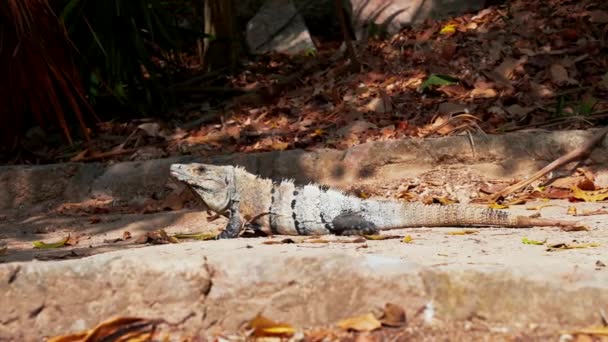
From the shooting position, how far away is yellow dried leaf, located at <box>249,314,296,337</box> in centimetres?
329

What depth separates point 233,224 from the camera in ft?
17.6

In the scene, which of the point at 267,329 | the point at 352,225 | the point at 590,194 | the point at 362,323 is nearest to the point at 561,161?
the point at 590,194

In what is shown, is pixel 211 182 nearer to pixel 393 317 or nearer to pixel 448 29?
pixel 393 317

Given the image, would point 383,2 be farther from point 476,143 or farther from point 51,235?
point 51,235

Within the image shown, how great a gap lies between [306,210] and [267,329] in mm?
2042

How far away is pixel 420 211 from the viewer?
17.2 ft

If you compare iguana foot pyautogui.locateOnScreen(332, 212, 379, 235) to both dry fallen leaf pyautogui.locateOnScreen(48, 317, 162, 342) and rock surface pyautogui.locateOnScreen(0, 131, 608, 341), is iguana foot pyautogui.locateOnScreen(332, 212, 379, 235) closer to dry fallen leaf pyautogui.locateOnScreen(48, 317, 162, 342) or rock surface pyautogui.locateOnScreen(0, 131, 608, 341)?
rock surface pyautogui.locateOnScreen(0, 131, 608, 341)

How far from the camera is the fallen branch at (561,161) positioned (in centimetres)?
622

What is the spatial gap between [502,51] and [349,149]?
2422 millimetres

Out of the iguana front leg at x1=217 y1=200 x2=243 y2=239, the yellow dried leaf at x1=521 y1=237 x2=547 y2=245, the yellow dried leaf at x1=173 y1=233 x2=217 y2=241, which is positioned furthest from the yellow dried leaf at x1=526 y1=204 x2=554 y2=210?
the yellow dried leaf at x1=173 y1=233 x2=217 y2=241

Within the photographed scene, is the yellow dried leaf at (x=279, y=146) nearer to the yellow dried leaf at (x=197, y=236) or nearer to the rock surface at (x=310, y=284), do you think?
the yellow dried leaf at (x=197, y=236)

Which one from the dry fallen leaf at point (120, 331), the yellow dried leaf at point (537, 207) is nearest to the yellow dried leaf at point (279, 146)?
the yellow dried leaf at point (537, 207)

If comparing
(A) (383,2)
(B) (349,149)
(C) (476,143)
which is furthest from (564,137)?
(A) (383,2)

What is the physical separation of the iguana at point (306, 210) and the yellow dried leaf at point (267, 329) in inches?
72.9
